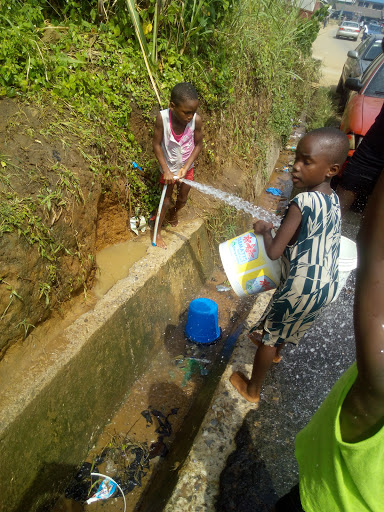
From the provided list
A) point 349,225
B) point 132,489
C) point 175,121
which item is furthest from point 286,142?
point 132,489

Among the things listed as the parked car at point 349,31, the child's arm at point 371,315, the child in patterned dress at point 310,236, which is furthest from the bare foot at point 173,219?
the parked car at point 349,31

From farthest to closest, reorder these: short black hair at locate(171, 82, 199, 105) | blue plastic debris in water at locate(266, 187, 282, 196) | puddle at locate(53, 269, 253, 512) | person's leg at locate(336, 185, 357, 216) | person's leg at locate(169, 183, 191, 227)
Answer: blue plastic debris in water at locate(266, 187, 282, 196)
person's leg at locate(336, 185, 357, 216)
person's leg at locate(169, 183, 191, 227)
short black hair at locate(171, 82, 199, 105)
puddle at locate(53, 269, 253, 512)

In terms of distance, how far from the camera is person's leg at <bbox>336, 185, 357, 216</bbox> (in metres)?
4.42

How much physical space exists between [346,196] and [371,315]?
153 inches

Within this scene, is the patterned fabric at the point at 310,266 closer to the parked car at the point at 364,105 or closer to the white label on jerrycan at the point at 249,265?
the white label on jerrycan at the point at 249,265

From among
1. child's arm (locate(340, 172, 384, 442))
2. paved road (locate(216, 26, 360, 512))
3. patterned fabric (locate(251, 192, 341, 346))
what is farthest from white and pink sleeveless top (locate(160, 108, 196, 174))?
child's arm (locate(340, 172, 384, 442))

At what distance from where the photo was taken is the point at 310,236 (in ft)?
6.48

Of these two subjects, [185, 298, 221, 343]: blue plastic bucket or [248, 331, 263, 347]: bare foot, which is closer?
[248, 331, 263, 347]: bare foot

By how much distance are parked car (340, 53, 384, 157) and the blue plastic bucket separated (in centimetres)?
294

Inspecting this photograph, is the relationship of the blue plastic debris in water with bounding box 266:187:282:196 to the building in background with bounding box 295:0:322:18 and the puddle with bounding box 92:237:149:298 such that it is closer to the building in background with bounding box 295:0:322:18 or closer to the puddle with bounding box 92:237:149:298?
the puddle with bounding box 92:237:149:298

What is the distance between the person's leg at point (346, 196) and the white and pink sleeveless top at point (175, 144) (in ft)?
6.34

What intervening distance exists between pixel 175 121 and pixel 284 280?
1762mm

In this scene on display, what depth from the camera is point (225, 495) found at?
6.15 ft

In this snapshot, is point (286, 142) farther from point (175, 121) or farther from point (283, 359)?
point (283, 359)
